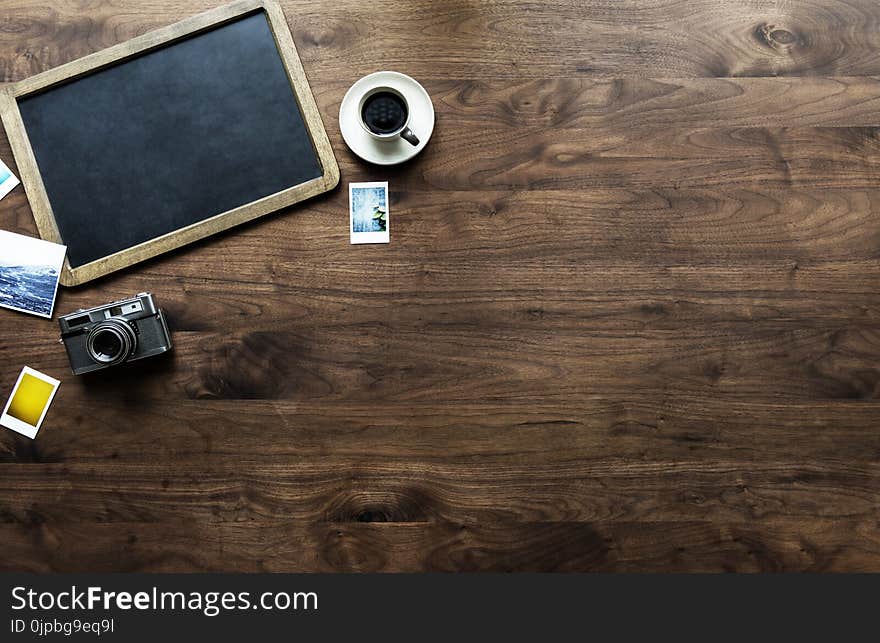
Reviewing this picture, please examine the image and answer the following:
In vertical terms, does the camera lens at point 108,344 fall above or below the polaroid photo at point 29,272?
below

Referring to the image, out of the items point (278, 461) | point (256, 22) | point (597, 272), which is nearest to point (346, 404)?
point (278, 461)

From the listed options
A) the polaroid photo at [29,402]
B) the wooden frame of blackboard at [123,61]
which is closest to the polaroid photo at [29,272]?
the wooden frame of blackboard at [123,61]

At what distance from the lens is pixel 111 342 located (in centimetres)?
132

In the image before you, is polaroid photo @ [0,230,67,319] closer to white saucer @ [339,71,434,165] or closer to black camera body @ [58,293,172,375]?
black camera body @ [58,293,172,375]

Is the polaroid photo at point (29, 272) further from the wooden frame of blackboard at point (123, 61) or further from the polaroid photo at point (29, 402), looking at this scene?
Result: the polaroid photo at point (29, 402)

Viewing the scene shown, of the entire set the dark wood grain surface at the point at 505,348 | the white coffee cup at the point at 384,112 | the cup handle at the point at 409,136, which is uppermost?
the white coffee cup at the point at 384,112

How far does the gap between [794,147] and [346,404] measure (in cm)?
105

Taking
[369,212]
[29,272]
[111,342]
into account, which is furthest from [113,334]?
[369,212]

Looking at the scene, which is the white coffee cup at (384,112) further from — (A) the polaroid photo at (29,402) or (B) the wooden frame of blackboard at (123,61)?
(A) the polaroid photo at (29,402)

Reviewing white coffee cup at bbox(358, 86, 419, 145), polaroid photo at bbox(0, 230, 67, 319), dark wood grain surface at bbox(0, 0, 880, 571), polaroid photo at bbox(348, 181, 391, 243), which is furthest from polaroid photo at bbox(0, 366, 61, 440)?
white coffee cup at bbox(358, 86, 419, 145)

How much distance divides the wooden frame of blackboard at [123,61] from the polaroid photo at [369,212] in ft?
0.18

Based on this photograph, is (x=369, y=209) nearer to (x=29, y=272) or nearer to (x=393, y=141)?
(x=393, y=141)

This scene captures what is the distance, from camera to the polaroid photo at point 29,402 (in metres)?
1.39

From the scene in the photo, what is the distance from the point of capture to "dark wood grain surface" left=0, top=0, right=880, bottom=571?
1.38 meters
